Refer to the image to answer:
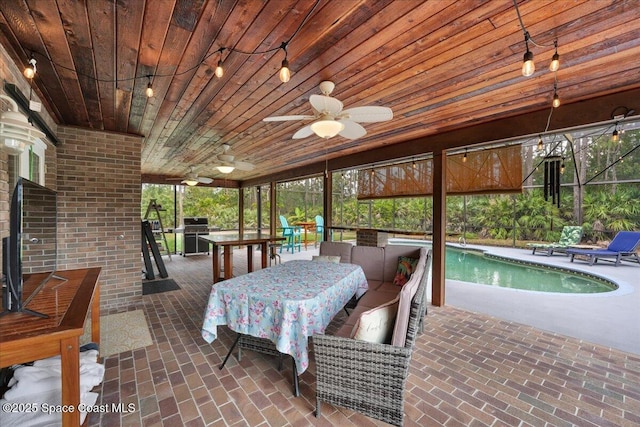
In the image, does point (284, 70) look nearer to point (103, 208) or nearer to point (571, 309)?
point (103, 208)

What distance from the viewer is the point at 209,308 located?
86.5 inches

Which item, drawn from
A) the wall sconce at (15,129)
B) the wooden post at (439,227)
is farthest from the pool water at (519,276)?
the wall sconce at (15,129)

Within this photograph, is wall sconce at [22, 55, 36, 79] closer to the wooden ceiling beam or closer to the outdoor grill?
the wooden ceiling beam

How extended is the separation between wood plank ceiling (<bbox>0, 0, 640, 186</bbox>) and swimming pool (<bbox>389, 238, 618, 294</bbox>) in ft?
14.8

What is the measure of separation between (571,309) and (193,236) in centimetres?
871

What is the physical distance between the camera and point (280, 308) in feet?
6.41

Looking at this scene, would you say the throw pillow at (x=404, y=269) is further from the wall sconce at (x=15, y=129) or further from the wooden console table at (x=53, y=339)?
the wall sconce at (x=15, y=129)

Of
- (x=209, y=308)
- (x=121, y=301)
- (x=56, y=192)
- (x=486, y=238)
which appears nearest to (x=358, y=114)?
(x=209, y=308)

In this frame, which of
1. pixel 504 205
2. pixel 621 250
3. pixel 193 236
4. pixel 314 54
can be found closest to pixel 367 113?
pixel 314 54

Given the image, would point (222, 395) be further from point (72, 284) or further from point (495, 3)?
point (495, 3)

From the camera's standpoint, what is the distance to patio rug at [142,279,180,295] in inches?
179

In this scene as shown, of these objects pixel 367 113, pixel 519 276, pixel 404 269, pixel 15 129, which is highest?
pixel 367 113

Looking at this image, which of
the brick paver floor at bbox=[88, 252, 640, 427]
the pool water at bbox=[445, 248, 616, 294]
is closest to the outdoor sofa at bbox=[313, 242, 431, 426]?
the brick paver floor at bbox=[88, 252, 640, 427]

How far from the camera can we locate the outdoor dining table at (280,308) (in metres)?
1.89
